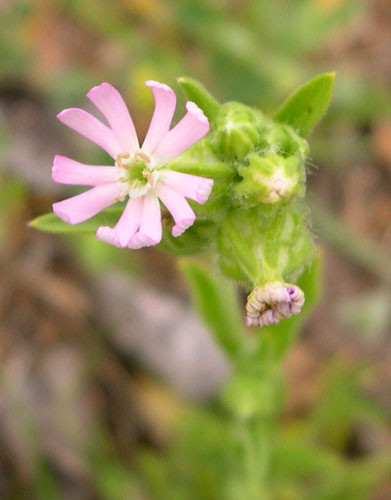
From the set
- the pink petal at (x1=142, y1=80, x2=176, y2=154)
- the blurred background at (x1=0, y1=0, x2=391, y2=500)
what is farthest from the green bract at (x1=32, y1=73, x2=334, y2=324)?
the blurred background at (x1=0, y1=0, x2=391, y2=500)

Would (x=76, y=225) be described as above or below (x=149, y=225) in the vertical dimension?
above

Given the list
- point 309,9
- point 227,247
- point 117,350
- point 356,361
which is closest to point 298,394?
point 356,361

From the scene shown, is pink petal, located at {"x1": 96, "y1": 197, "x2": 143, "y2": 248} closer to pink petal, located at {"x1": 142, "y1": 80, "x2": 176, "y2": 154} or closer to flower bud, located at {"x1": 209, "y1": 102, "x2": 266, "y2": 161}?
pink petal, located at {"x1": 142, "y1": 80, "x2": 176, "y2": 154}

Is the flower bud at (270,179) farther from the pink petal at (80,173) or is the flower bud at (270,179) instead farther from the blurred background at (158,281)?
the blurred background at (158,281)

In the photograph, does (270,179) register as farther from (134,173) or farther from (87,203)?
(87,203)

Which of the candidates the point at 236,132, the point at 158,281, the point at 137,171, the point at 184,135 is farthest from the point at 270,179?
the point at 158,281

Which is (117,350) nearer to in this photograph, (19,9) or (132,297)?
(132,297)

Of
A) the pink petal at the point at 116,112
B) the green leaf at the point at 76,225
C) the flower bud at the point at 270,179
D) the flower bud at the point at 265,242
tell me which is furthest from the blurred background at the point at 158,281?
the pink petal at the point at 116,112
